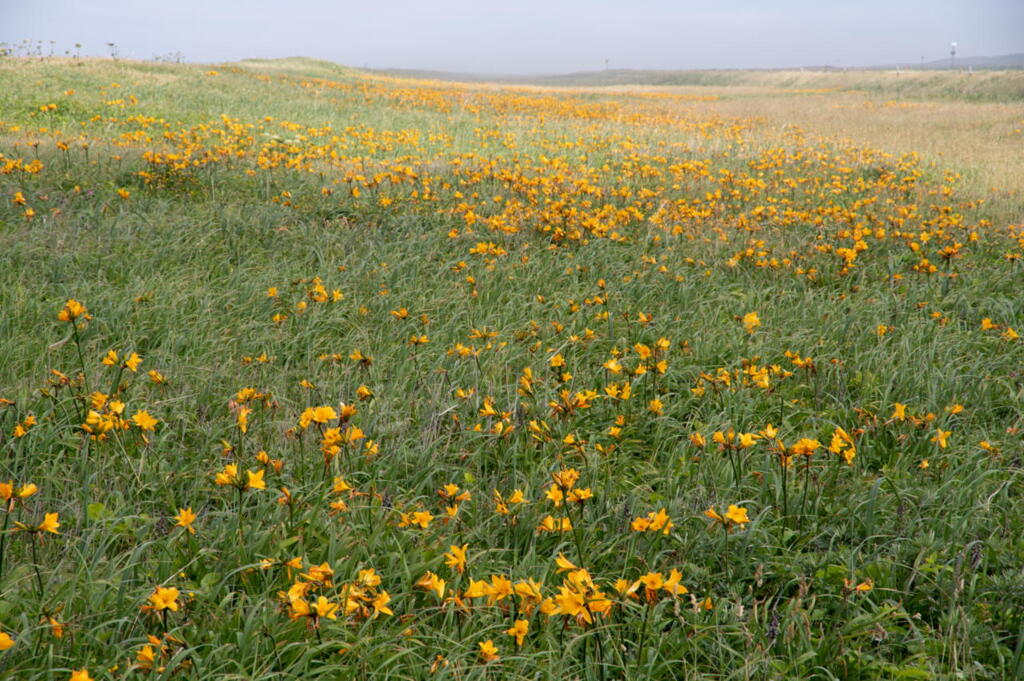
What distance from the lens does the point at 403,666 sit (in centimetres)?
183

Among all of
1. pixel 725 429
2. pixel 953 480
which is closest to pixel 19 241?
pixel 725 429

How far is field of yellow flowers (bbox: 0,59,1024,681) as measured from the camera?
1.92 metres

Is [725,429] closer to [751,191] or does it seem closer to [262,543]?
[262,543]

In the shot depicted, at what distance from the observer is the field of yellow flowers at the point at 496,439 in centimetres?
192

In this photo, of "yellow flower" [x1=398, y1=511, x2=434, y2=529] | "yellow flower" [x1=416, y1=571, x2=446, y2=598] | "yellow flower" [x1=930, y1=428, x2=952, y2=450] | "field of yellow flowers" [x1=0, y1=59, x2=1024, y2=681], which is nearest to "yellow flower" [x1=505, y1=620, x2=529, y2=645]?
"field of yellow flowers" [x1=0, y1=59, x2=1024, y2=681]

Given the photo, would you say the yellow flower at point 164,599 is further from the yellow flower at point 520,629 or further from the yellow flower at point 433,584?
the yellow flower at point 520,629

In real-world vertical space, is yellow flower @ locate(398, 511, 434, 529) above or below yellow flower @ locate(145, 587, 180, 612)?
below

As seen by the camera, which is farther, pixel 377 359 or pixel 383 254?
pixel 383 254

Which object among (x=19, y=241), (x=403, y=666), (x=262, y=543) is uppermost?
(x=19, y=241)

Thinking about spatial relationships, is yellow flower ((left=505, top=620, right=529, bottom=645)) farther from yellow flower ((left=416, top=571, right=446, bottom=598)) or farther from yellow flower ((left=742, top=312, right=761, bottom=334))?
yellow flower ((left=742, top=312, right=761, bottom=334))

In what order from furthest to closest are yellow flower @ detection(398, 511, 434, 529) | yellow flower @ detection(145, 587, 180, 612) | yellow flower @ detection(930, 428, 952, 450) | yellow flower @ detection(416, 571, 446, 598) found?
yellow flower @ detection(930, 428, 952, 450), yellow flower @ detection(398, 511, 434, 529), yellow flower @ detection(416, 571, 446, 598), yellow flower @ detection(145, 587, 180, 612)

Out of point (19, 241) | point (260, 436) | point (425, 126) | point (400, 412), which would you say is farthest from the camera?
point (425, 126)

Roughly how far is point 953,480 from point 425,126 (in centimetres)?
1342


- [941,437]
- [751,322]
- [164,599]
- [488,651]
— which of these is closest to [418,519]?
[488,651]
